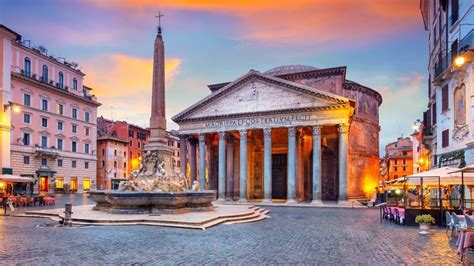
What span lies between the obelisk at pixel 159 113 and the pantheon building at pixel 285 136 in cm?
1563

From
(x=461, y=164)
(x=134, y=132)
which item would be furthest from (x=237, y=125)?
(x=134, y=132)

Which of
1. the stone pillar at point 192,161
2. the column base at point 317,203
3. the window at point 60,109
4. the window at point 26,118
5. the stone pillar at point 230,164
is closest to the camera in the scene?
the column base at point 317,203

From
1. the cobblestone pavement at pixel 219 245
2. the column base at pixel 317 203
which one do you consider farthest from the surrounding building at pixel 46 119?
the column base at pixel 317 203

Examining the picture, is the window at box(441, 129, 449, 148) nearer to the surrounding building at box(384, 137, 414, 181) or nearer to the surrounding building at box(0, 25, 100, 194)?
the surrounding building at box(0, 25, 100, 194)

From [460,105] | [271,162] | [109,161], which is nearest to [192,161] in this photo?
[271,162]

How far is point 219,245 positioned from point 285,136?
3010cm

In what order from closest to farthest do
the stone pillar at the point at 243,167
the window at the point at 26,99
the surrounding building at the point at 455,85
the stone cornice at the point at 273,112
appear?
the surrounding building at the point at 455,85, the stone cornice at the point at 273,112, the stone pillar at the point at 243,167, the window at the point at 26,99

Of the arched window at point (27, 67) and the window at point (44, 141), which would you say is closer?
the arched window at point (27, 67)

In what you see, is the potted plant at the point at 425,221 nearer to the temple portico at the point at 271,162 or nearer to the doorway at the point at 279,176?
the temple portico at the point at 271,162

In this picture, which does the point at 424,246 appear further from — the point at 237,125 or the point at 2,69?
the point at 2,69

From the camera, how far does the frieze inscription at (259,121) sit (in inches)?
1284

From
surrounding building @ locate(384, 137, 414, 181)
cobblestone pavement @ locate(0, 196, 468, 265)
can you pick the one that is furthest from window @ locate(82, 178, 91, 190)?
surrounding building @ locate(384, 137, 414, 181)

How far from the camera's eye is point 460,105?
20578 millimetres

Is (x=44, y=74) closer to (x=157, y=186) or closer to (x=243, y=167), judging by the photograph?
(x=243, y=167)
